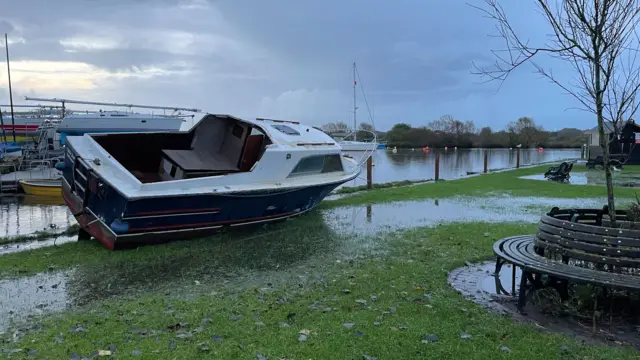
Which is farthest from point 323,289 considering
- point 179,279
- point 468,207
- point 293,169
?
point 468,207

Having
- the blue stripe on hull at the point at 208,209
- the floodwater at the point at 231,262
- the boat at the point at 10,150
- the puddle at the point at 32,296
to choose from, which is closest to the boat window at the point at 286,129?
the blue stripe on hull at the point at 208,209

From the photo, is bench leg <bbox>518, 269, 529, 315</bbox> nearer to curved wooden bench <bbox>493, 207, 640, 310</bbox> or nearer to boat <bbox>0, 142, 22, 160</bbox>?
curved wooden bench <bbox>493, 207, 640, 310</bbox>

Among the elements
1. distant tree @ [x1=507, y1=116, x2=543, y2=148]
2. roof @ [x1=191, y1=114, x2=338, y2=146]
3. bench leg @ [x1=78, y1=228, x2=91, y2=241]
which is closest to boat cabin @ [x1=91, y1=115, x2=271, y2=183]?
roof @ [x1=191, y1=114, x2=338, y2=146]

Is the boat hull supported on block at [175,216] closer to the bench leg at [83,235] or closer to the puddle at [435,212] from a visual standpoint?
the bench leg at [83,235]

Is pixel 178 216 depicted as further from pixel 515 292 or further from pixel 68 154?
pixel 515 292

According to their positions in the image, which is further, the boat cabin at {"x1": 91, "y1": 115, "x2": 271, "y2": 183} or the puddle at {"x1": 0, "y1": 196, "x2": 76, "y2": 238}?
the puddle at {"x1": 0, "y1": 196, "x2": 76, "y2": 238}

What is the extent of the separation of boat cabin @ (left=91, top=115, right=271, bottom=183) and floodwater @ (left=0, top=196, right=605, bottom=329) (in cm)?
196

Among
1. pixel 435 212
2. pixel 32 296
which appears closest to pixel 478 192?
pixel 435 212

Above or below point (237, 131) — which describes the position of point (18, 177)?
below

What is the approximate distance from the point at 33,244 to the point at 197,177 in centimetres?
375

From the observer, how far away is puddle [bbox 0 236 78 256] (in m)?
9.65

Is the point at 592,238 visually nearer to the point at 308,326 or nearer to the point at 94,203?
the point at 308,326

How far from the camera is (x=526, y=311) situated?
16.7ft

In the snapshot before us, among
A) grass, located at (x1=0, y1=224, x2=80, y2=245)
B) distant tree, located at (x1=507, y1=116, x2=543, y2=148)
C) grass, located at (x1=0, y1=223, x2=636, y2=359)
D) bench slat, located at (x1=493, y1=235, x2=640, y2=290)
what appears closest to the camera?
grass, located at (x1=0, y1=223, x2=636, y2=359)
